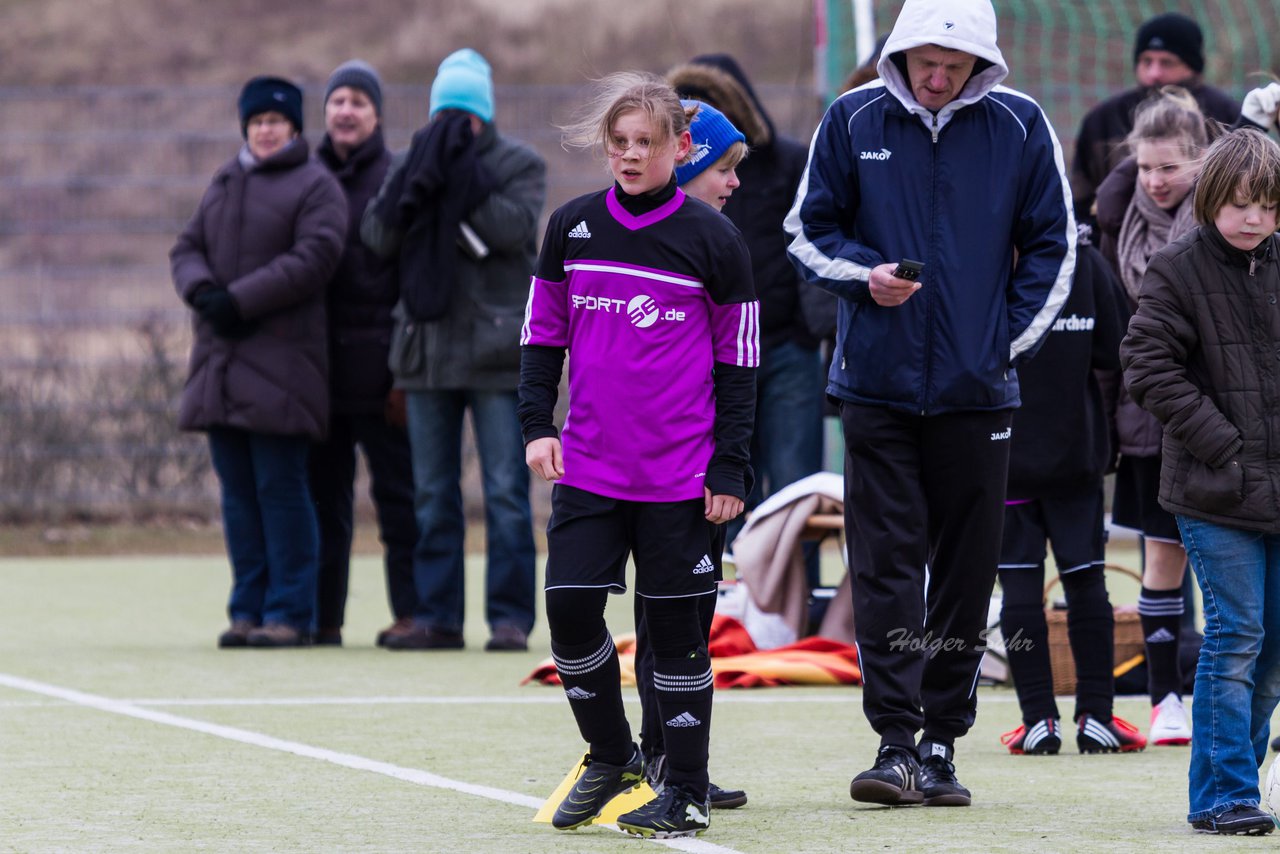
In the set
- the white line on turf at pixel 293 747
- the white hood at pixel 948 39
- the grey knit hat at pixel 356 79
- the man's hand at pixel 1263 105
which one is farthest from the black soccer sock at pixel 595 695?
the grey knit hat at pixel 356 79

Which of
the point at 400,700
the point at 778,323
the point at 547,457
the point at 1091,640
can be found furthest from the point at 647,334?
the point at 778,323

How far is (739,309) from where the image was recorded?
16.2 ft

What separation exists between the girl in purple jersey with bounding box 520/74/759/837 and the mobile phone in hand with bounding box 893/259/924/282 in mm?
364

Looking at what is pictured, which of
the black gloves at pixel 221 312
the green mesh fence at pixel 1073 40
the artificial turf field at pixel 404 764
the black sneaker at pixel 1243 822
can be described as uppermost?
the green mesh fence at pixel 1073 40

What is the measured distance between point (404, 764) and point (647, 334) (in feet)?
5.26

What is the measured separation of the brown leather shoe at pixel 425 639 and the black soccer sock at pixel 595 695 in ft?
13.4

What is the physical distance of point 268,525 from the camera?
29.4 ft

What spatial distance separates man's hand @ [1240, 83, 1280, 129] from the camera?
6.30 m

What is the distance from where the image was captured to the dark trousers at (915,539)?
530 centimetres

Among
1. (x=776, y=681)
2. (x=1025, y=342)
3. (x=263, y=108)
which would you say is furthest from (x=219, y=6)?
(x=1025, y=342)

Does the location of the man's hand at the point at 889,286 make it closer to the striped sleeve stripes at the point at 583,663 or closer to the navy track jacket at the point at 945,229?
the navy track jacket at the point at 945,229

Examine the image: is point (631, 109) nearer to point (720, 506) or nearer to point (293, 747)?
point (720, 506)

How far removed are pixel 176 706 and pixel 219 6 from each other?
86.6 feet

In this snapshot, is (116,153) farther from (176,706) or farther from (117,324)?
(176,706)
